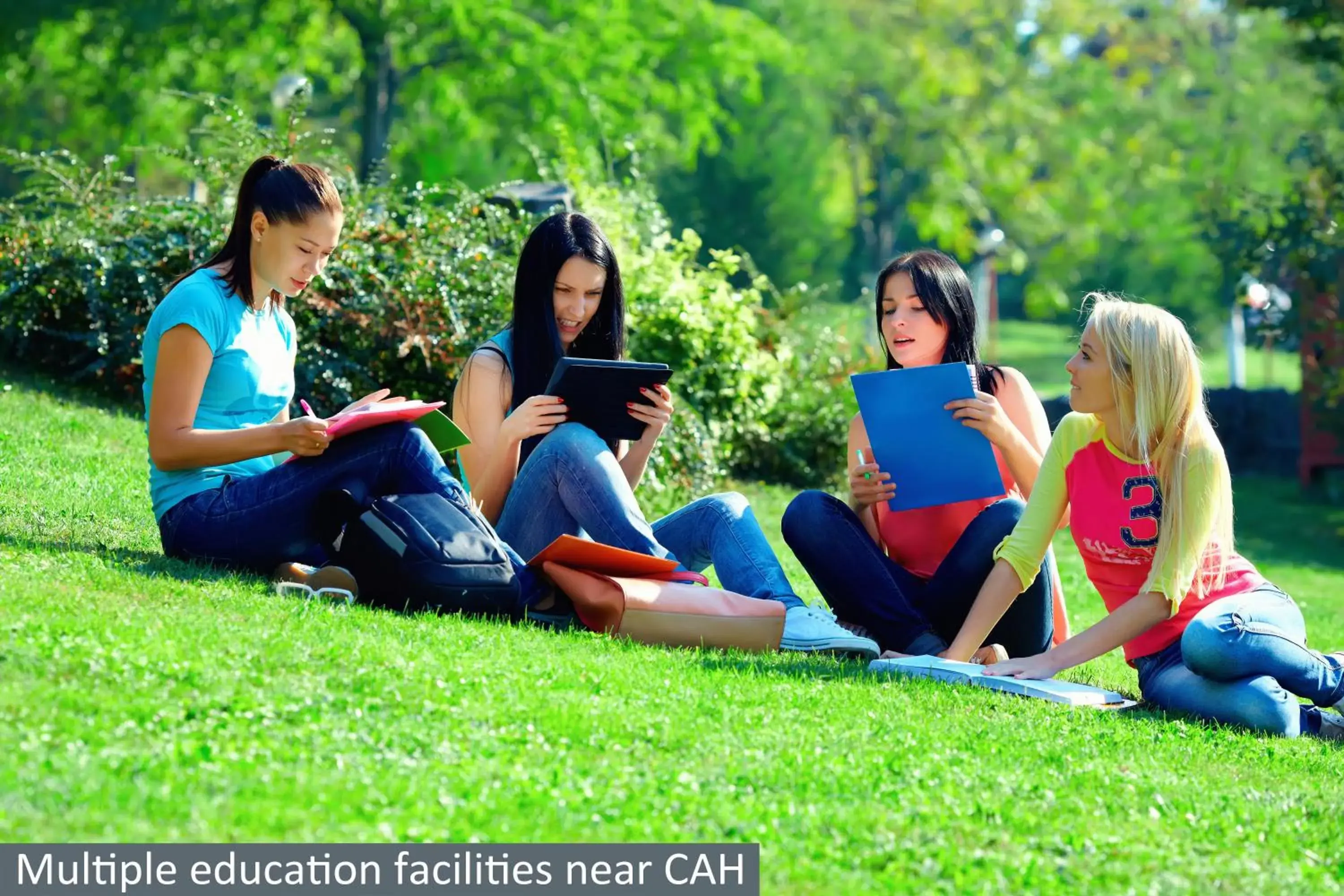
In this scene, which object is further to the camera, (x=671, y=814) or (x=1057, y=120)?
(x=1057, y=120)

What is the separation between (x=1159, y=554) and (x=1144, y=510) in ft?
0.56

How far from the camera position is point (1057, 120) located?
40.2m

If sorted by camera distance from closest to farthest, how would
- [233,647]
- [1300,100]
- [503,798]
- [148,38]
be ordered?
[503,798] < [233,647] < [148,38] < [1300,100]

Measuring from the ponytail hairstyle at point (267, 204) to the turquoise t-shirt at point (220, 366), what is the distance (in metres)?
0.06

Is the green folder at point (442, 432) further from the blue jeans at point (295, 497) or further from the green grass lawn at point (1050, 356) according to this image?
the green grass lawn at point (1050, 356)

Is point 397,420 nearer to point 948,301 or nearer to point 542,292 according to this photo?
point 542,292

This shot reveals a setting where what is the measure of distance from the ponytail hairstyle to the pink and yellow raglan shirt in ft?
7.99

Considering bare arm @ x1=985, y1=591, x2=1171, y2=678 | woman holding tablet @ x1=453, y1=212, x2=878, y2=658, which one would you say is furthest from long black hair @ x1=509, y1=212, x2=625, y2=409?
bare arm @ x1=985, y1=591, x2=1171, y2=678

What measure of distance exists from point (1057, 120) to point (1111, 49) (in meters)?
2.96

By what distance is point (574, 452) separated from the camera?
5430 millimetres

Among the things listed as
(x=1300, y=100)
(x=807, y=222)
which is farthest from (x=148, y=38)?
(x=1300, y=100)

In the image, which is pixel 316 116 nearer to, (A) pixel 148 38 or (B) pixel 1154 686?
(A) pixel 148 38

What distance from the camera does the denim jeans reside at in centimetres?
541

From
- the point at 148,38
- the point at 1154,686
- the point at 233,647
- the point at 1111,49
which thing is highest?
the point at 1111,49
